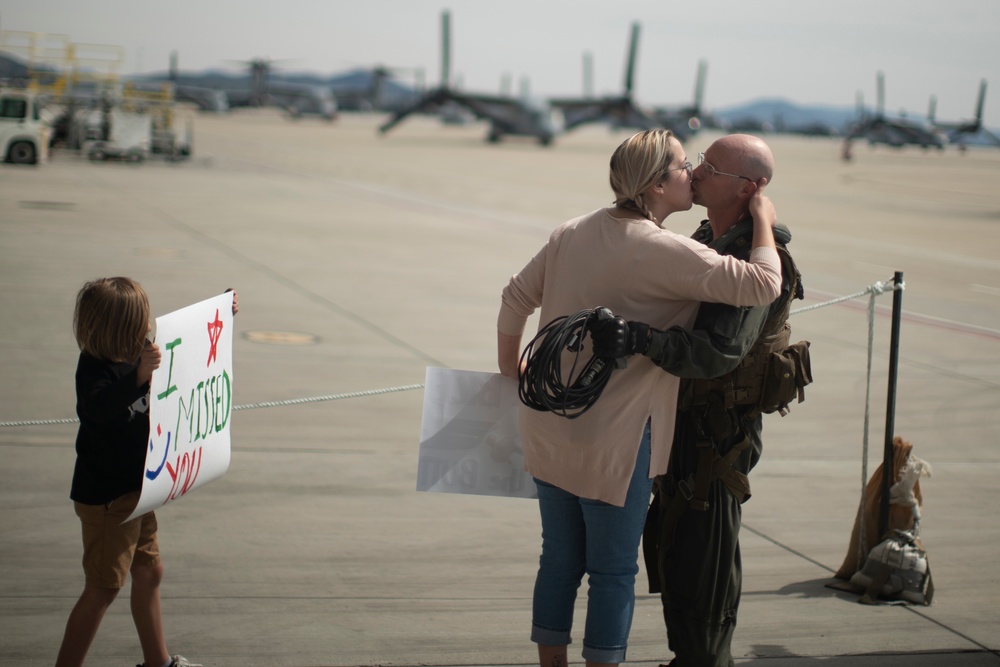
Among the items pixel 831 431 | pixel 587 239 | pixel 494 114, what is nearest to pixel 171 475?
pixel 587 239

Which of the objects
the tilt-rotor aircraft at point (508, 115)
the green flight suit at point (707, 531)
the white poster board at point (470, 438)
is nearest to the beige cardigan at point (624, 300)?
the green flight suit at point (707, 531)

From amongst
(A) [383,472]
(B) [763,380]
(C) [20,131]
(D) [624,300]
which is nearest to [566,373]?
(D) [624,300]

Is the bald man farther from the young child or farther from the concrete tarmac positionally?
the young child

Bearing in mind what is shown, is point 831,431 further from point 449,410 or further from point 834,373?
point 449,410

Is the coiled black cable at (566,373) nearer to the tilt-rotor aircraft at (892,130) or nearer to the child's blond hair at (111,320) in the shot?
the child's blond hair at (111,320)

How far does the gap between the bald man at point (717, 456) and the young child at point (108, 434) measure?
5.47 ft

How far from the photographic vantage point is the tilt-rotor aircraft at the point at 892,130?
101500 millimetres

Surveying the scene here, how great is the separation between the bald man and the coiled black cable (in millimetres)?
375

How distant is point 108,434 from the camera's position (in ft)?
10.8

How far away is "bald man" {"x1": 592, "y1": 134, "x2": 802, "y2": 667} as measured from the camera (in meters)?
3.38

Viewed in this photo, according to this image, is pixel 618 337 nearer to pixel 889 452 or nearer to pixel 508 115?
pixel 889 452

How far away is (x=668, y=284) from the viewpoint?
3.13 meters

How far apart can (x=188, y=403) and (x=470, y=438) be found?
99 centimetres

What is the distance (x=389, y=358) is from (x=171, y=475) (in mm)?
5939
